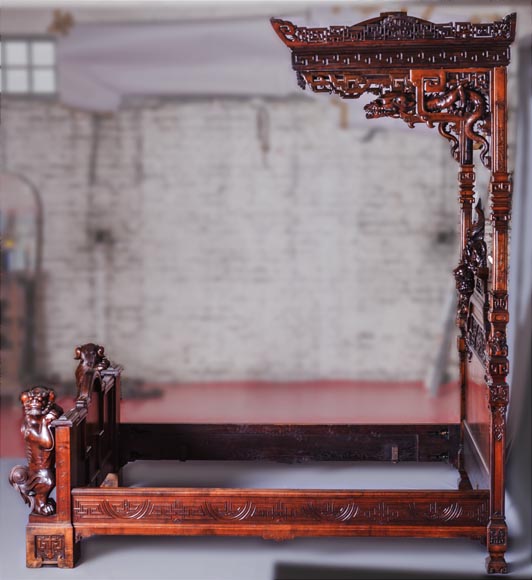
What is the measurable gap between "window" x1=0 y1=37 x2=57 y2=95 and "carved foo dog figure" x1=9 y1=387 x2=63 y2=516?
4.33 m

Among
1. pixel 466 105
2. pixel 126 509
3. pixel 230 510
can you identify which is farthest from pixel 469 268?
pixel 126 509

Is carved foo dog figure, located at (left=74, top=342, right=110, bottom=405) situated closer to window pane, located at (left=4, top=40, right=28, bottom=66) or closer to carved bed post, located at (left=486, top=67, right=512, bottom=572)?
carved bed post, located at (left=486, top=67, right=512, bottom=572)

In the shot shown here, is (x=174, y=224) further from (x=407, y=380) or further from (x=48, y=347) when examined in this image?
(x=407, y=380)

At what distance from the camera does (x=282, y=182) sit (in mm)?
7320

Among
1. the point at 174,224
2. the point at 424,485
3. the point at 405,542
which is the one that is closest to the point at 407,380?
the point at 174,224

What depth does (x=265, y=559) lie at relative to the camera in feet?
12.2

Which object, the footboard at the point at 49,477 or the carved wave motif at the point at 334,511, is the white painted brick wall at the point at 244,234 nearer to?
the footboard at the point at 49,477

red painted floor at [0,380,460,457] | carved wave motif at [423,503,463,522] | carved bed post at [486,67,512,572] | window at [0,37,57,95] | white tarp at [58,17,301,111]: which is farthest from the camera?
window at [0,37,57,95]

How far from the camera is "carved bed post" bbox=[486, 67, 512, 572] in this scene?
3.48 metres

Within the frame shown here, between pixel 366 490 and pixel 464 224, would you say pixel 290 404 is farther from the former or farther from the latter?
pixel 366 490

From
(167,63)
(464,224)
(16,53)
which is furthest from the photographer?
(16,53)

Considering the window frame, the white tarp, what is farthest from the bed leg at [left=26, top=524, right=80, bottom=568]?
the window frame

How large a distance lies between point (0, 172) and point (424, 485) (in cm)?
451

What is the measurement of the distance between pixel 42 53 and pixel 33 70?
16 centimetres
